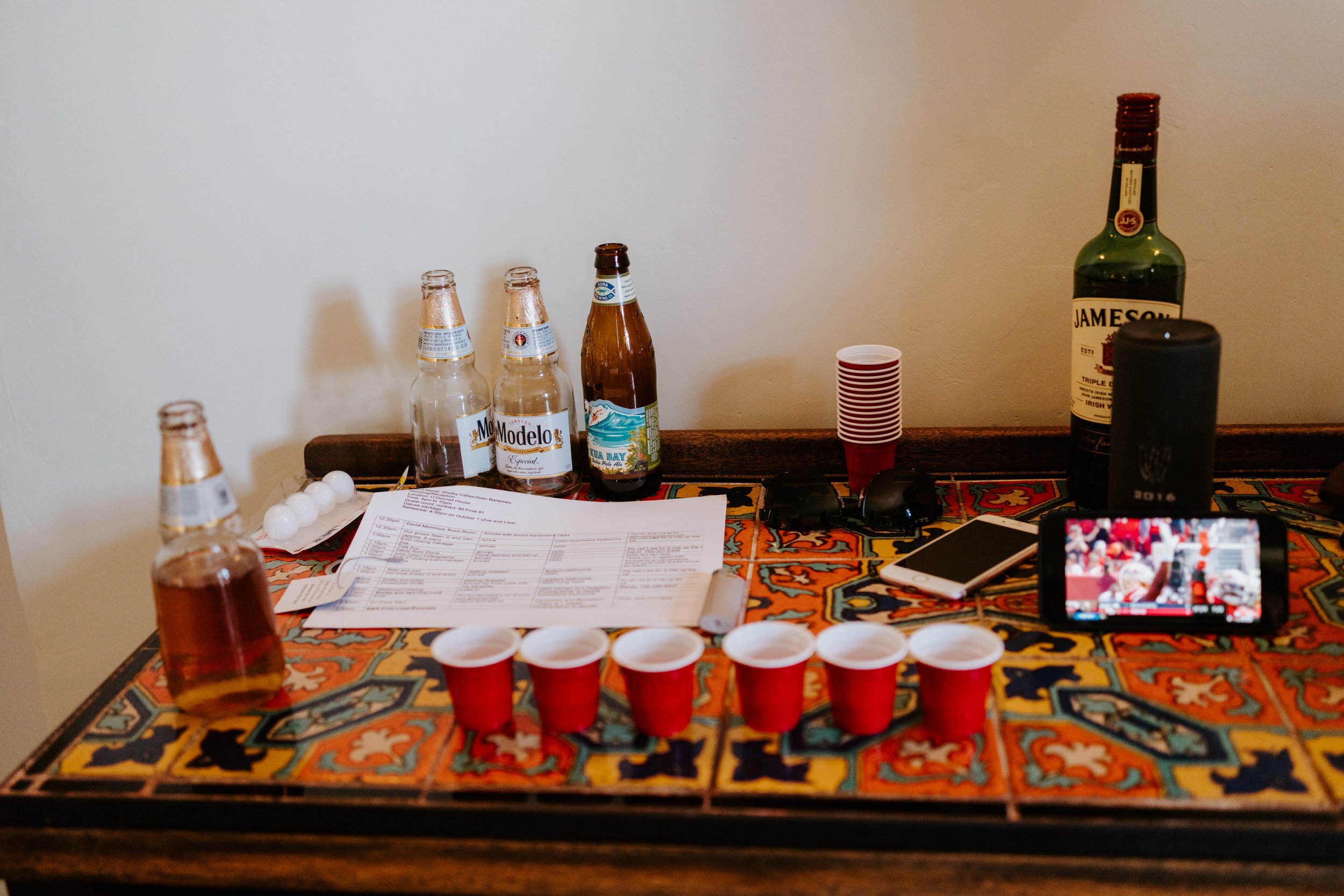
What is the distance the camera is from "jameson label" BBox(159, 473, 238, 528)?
31.1 inches

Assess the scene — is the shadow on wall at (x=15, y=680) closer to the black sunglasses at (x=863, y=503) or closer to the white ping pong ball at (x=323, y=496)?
the white ping pong ball at (x=323, y=496)

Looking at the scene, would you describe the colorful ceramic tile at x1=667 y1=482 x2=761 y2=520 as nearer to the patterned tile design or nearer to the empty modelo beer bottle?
the patterned tile design

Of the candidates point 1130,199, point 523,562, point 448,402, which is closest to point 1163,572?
point 1130,199

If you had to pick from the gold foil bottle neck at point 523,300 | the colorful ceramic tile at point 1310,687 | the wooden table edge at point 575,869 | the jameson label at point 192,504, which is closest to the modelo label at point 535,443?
the gold foil bottle neck at point 523,300

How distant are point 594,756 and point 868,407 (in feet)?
1.79

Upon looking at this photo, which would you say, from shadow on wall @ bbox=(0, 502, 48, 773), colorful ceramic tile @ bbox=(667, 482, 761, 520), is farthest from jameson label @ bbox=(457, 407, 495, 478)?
shadow on wall @ bbox=(0, 502, 48, 773)

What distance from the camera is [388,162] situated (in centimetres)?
127

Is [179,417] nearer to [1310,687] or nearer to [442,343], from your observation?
[442,343]

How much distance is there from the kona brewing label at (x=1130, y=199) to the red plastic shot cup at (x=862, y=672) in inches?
19.7

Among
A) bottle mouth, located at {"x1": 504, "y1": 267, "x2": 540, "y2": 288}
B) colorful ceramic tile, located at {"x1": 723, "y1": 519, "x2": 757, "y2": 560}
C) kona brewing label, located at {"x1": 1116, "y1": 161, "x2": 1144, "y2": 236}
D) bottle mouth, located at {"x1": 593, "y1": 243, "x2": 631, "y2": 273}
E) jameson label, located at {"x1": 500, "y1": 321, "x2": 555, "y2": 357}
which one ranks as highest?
kona brewing label, located at {"x1": 1116, "y1": 161, "x2": 1144, "y2": 236}

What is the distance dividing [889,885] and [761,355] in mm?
736

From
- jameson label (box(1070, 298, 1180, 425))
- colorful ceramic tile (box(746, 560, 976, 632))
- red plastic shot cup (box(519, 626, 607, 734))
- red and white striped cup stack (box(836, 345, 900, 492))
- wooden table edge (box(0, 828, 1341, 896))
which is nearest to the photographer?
wooden table edge (box(0, 828, 1341, 896))

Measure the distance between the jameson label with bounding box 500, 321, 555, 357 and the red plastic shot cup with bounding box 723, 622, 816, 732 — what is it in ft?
1.68

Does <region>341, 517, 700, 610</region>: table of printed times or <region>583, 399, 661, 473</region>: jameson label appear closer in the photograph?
<region>341, 517, 700, 610</region>: table of printed times
